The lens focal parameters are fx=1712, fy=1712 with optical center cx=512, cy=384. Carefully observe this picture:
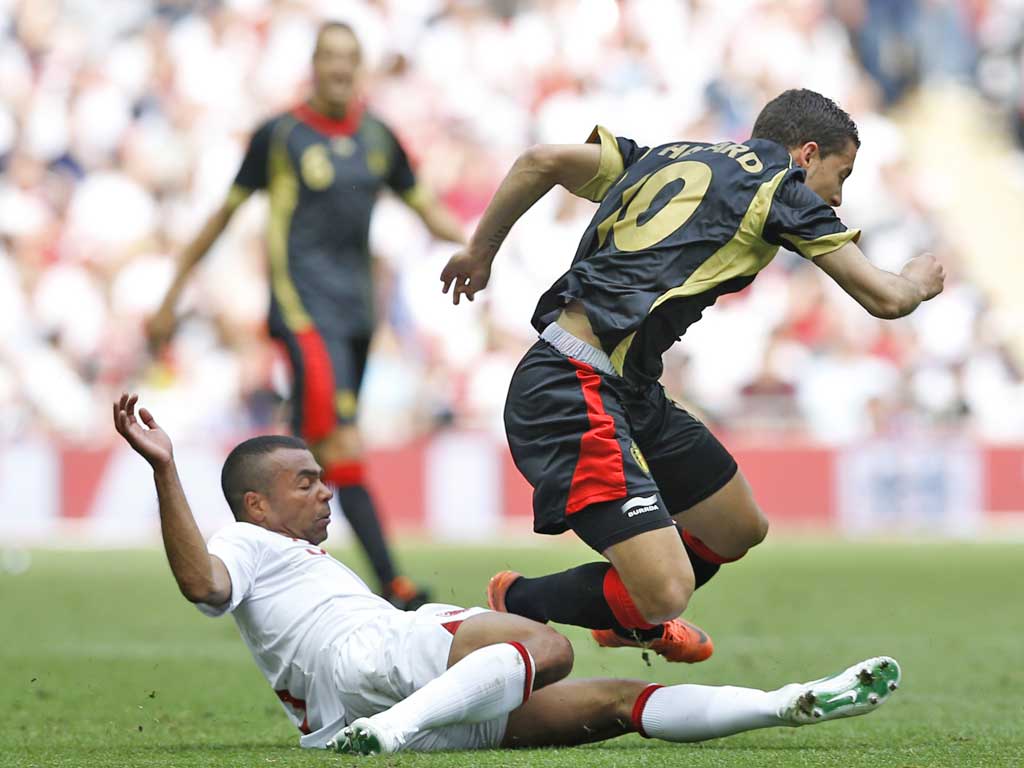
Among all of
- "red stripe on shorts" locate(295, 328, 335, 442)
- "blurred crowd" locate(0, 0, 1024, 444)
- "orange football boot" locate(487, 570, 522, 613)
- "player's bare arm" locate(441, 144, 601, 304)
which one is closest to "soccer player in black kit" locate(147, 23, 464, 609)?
"red stripe on shorts" locate(295, 328, 335, 442)

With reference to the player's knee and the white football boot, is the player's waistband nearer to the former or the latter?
the player's knee

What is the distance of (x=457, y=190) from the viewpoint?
683 inches

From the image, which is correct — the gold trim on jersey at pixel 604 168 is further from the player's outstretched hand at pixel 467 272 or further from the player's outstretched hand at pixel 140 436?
the player's outstretched hand at pixel 140 436

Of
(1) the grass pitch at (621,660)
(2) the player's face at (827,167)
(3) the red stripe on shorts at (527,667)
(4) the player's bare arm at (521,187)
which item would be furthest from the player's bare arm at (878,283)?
(3) the red stripe on shorts at (527,667)

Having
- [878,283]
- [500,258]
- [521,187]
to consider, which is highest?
[500,258]

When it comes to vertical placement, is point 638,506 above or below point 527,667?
above

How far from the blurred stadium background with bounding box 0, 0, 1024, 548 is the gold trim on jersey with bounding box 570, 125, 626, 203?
29.6 ft

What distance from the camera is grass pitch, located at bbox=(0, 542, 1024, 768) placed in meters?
4.29

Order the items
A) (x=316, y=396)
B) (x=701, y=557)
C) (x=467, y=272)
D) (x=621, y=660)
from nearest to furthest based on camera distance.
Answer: (x=467, y=272)
(x=701, y=557)
(x=621, y=660)
(x=316, y=396)

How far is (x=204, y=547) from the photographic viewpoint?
159 inches

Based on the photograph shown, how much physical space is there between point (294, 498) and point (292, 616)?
335mm

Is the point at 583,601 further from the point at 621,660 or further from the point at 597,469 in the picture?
the point at 621,660

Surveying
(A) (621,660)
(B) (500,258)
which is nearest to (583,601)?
(A) (621,660)

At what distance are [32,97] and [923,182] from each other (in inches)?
368
